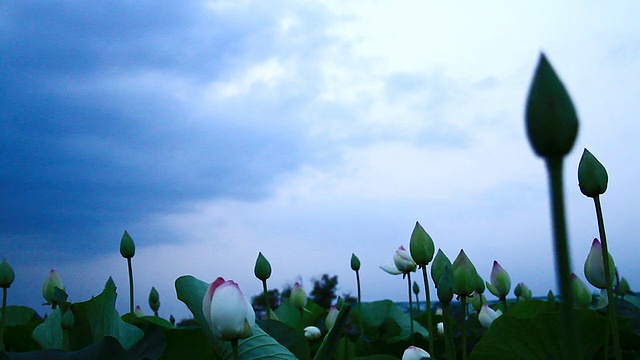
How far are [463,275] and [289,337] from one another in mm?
467

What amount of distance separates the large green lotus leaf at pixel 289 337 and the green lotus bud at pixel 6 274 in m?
1.38

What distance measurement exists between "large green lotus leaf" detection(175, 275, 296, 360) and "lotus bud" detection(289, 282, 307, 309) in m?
1.59

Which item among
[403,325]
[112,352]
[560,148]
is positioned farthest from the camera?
[403,325]

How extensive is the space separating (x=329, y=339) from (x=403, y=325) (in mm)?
2317


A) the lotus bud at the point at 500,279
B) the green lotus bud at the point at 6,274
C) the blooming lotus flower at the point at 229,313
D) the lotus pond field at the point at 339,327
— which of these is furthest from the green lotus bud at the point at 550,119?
the green lotus bud at the point at 6,274

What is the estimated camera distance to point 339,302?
261 cm

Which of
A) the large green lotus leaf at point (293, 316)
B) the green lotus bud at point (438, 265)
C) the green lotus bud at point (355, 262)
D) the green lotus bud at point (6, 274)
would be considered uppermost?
the green lotus bud at point (6, 274)

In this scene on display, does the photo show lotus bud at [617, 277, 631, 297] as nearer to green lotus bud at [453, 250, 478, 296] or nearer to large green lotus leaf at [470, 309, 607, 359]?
large green lotus leaf at [470, 309, 607, 359]

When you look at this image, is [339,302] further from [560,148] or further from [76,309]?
[560,148]

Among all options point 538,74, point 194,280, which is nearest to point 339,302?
point 194,280

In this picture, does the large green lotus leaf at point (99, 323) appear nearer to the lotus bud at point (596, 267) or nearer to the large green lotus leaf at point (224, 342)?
the large green lotus leaf at point (224, 342)

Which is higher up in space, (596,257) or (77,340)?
(596,257)

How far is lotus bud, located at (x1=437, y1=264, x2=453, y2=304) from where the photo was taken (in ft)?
4.29

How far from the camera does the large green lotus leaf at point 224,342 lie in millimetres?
1344
